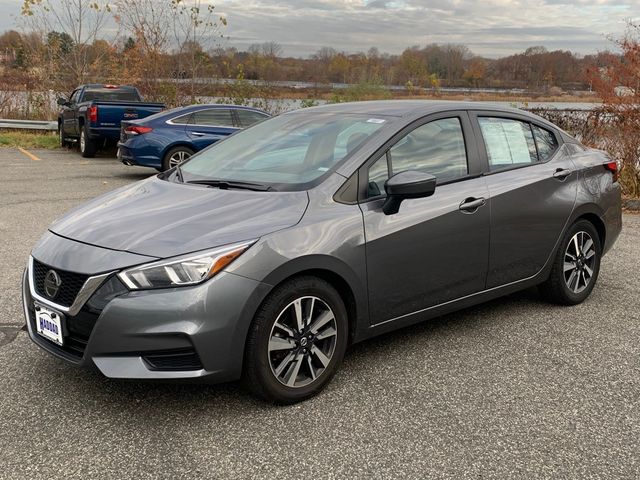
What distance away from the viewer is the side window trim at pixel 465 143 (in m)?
3.58

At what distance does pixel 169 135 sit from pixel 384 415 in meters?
9.29

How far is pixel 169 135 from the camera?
1152 cm

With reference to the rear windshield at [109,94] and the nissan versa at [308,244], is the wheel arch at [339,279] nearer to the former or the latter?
the nissan versa at [308,244]

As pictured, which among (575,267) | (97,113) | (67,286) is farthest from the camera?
(97,113)

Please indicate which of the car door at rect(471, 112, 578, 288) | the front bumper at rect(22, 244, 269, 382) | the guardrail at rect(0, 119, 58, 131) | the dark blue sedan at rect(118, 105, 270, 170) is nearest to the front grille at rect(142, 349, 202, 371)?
the front bumper at rect(22, 244, 269, 382)

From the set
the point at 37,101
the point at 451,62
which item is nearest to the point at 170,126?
the point at 37,101

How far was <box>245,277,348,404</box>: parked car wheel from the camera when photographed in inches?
121

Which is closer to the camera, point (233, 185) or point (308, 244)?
point (308, 244)

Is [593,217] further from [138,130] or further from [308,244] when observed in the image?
[138,130]

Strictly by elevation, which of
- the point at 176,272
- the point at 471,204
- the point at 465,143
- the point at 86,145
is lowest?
the point at 86,145

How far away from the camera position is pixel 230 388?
3451 millimetres

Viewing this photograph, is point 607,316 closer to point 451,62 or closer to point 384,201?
point 384,201

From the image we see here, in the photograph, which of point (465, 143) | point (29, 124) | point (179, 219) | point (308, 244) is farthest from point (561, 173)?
point (29, 124)

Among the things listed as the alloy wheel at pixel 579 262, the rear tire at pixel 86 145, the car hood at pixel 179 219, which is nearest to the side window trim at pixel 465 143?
the car hood at pixel 179 219
